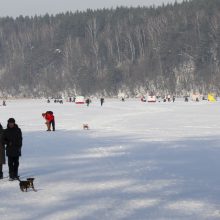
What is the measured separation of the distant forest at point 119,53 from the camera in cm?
11119

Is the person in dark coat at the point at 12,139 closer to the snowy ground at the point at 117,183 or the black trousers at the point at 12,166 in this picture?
the black trousers at the point at 12,166

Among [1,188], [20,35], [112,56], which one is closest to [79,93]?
[112,56]

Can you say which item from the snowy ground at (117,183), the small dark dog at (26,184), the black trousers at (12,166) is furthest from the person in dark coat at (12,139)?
the small dark dog at (26,184)

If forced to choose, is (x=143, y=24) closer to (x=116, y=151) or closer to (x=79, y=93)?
(x=79, y=93)

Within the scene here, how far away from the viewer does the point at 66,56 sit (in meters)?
135

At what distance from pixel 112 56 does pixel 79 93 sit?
12.2 meters

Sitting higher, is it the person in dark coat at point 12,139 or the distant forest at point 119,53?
the distant forest at point 119,53

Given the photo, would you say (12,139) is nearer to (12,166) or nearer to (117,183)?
(12,166)

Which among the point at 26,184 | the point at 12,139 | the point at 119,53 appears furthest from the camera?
the point at 119,53

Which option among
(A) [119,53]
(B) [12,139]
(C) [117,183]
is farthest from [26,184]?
(A) [119,53]

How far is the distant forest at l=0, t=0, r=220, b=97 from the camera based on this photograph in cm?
11119

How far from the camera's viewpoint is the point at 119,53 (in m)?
125

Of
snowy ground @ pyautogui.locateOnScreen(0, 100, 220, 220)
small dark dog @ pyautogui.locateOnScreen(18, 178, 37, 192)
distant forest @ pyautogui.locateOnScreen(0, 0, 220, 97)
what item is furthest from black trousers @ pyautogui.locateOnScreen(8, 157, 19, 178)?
distant forest @ pyautogui.locateOnScreen(0, 0, 220, 97)

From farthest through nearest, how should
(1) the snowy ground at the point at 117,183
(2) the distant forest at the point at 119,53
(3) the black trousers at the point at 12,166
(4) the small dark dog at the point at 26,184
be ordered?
(2) the distant forest at the point at 119,53 < (3) the black trousers at the point at 12,166 < (4) the small dark dog at the point at 26,184 < (1) the snowy ground at the point at 117,183
